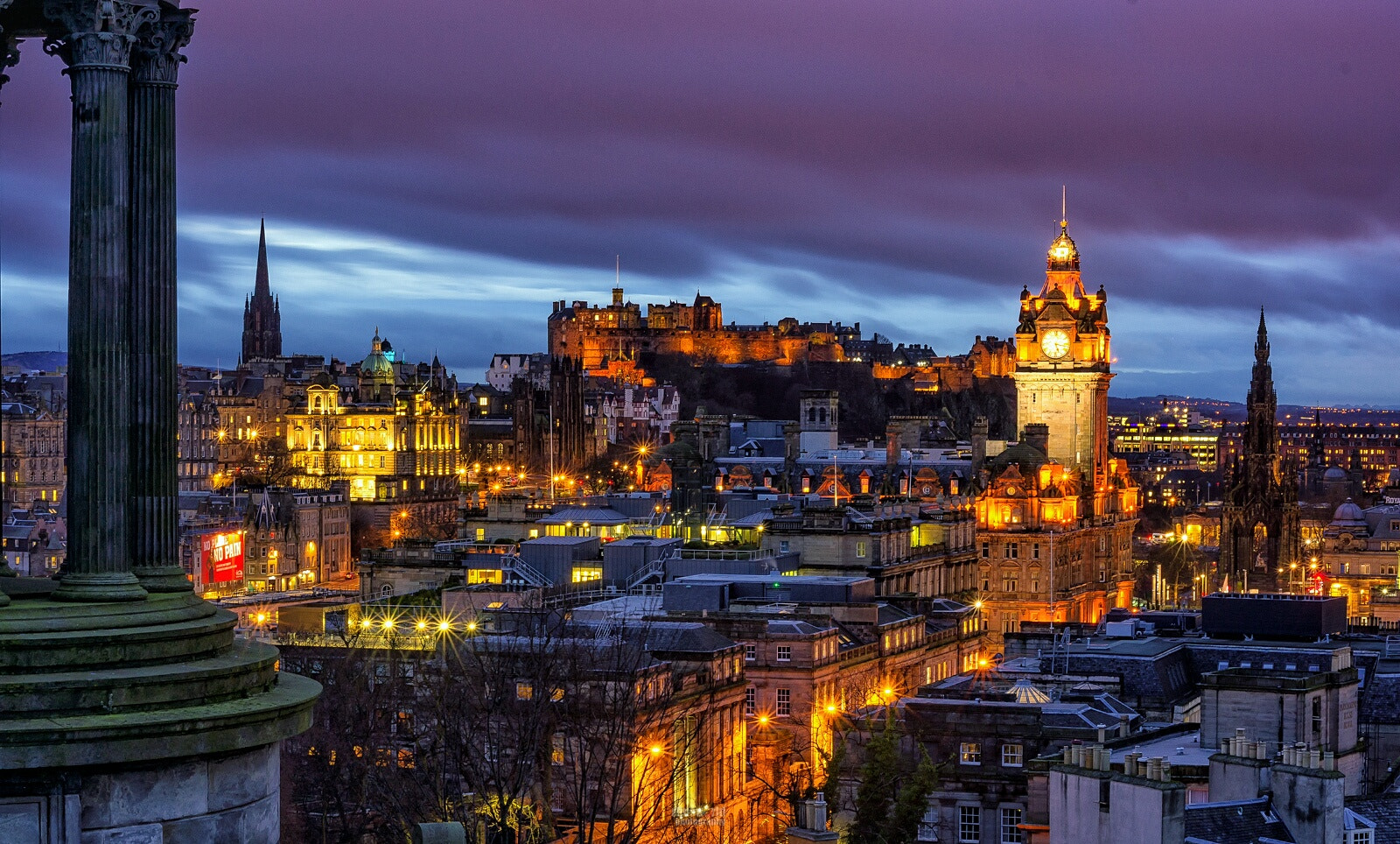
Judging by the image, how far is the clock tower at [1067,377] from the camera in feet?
461

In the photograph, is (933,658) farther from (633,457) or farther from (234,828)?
(633,457)

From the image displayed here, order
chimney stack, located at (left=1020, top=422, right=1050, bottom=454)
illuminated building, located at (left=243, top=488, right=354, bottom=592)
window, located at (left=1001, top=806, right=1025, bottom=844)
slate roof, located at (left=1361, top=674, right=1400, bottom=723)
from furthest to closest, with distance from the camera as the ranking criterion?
chimney stack, located at (left=1020, top=422, right=1050, bottom=454) → illuminated building, located at (left=243, top=488, right=354, bottom=592) → slate roof, located at (left=1361, top=674, right=1400, bottom=723) → window, located at (left=1001, top=806, right=1025, bottom=844)

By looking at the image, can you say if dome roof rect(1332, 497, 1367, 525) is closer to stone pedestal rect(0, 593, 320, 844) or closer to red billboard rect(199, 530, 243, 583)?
red billboard rect(199, 530, 243, 583)

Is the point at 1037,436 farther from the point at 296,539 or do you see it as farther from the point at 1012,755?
the point at 1012,755

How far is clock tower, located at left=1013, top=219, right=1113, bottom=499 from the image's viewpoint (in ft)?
461

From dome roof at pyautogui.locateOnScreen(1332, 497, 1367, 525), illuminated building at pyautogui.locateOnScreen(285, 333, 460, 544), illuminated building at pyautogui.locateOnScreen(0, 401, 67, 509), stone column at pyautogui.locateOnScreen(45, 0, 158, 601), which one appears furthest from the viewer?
illuminated building at pyautogui.locateOnScreen(285, 333, 460, 544)

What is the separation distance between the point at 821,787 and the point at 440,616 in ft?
77.3

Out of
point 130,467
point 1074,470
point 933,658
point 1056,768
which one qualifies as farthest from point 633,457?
point 130,467

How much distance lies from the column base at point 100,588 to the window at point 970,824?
1498 inches

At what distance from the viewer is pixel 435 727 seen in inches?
1911

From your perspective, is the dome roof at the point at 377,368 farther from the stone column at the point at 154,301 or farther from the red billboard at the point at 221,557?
the stone column at the point at 154,301

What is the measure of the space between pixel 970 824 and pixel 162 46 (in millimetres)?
38707

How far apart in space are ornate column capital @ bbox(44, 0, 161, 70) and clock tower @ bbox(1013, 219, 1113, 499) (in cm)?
12570

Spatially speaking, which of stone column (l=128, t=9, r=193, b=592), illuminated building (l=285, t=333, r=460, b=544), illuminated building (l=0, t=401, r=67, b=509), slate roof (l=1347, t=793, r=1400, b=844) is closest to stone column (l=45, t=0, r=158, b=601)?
stone column (l=128, t=9, r=193, b=592)
